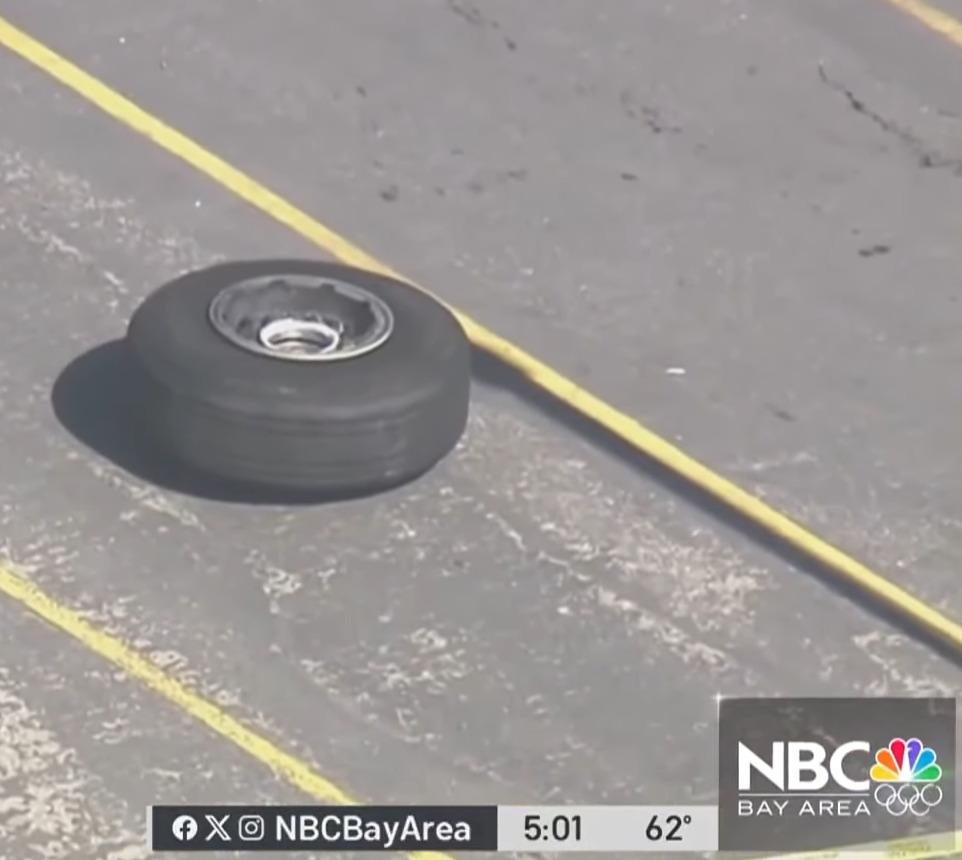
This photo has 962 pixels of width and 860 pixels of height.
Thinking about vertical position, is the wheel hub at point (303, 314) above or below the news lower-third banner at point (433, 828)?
above

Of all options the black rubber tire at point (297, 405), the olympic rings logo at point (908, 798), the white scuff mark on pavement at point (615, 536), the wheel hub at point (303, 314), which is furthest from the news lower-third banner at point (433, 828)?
the wheel hub at point (303, 314)

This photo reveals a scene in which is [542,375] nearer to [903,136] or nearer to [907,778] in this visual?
[907,778]

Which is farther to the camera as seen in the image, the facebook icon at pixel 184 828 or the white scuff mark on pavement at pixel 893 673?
the white scuff mark on pavement at pixel 893 673

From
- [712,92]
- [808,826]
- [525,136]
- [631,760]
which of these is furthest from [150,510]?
[712,92]

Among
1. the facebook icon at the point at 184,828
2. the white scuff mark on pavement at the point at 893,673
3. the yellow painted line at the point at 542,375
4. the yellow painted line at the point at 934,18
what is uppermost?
the yellow painted line at the point at 934,18

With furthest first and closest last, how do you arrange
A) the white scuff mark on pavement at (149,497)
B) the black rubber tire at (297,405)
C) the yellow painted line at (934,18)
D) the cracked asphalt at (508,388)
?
the yellow painted line at (934,18) → the white scuff mark on pavement at (149,497) → the black rubber tire at (297,405) → the cracked asphalt at (508,388)

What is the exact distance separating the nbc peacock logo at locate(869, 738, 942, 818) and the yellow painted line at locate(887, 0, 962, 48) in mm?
5747

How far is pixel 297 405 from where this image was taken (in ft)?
26.3

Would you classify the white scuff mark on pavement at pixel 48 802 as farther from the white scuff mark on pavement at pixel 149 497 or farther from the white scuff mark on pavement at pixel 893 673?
the white scuff mark on pavement at pixel 893 673

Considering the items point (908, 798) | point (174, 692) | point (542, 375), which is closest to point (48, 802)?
point (174, 692)

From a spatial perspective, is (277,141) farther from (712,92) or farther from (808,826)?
(808,826)

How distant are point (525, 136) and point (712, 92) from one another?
3.67 ft

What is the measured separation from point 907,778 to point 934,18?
614 centimetres

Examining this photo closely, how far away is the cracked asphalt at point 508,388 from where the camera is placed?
24.2 feet
